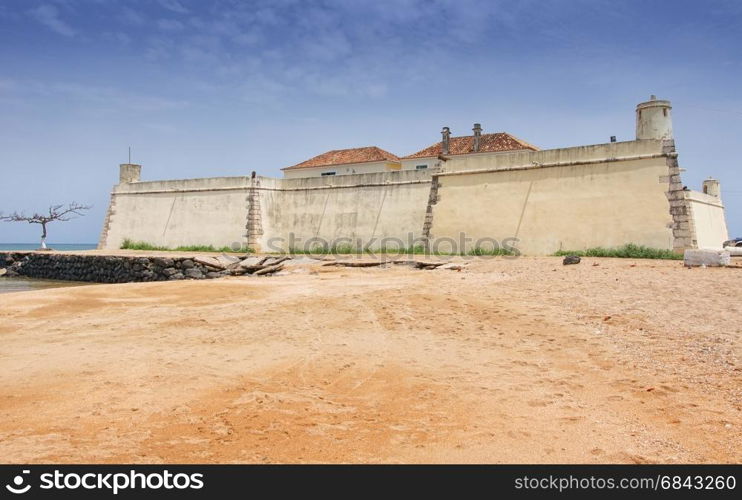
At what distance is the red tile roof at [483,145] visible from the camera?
95.5 feet

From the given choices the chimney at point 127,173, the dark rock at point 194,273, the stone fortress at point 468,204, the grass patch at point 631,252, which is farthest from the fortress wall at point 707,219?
the chimney at point 127,173

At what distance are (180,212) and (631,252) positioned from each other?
1913cm

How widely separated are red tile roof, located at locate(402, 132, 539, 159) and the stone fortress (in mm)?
112

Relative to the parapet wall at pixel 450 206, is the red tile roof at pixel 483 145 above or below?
above

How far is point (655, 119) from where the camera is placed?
16.2m

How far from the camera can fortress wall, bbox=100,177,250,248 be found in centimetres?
2406

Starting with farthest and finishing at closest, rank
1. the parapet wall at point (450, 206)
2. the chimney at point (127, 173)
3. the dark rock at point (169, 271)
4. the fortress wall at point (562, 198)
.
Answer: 1. the chimney at point (127, 173)
2. the dark rock at point (169, 271)
3. the parapet wall at point (450, 206)
4. the fortress wall at point (562, 198)

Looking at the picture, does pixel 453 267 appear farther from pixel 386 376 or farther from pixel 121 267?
pixel 121 267

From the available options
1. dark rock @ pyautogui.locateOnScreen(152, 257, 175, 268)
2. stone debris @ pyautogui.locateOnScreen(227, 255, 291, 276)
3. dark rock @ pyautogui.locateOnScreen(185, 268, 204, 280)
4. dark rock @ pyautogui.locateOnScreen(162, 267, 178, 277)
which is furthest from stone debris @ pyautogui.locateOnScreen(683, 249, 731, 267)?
dark rock @ pyautogui.locateOnScreen(152, 257, 175, 268)

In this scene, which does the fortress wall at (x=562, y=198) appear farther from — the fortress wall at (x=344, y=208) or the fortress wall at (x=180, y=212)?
the fortress wall at (x=180, y=212)

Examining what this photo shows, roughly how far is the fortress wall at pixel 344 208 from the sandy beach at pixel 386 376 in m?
11.3

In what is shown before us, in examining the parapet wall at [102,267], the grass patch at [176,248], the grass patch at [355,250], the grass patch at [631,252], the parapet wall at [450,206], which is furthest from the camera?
the grass patch at [176,248]

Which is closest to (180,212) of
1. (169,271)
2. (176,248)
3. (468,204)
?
(176,248)
